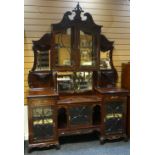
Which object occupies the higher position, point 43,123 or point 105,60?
point 105,60

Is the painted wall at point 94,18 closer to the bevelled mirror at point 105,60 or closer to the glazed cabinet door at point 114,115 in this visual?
the bevelled mirror at point 105,60

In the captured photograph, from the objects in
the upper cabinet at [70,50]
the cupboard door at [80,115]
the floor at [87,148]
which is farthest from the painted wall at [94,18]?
the floor at [87,148]

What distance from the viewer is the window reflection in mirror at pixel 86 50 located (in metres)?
3.78

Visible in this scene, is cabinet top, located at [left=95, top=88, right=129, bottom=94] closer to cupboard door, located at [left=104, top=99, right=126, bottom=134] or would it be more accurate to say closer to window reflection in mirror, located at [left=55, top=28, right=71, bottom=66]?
cupboard door, located at [left=104, top=99, right=126, bottom=134]

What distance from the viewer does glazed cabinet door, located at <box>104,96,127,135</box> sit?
367 centimetres

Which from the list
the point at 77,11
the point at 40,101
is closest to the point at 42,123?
the point at 40,101

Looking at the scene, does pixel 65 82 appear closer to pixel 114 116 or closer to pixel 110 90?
pixel 110 90

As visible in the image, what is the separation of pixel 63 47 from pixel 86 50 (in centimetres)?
40

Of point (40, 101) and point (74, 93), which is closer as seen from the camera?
point (40, 101)

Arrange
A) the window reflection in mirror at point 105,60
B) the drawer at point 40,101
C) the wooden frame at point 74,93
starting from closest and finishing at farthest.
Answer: the drawer at point 40,101
the wooden frame at point 74,93
the window reflection in mirror at point 105,60

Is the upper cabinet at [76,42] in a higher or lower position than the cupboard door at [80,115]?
higher

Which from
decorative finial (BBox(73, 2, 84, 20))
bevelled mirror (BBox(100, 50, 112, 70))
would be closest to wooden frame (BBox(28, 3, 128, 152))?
decorative finial (BBox(73, 2, 84, 20))

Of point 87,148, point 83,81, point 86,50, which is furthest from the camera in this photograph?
point 83,81

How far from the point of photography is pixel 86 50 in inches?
150
